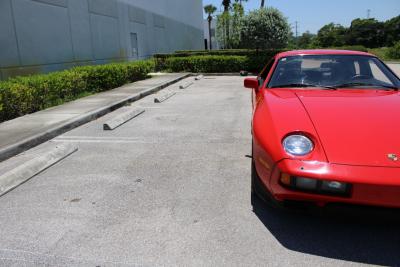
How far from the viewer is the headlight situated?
2725 mm

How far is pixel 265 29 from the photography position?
20.6 metres

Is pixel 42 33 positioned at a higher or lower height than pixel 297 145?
higher

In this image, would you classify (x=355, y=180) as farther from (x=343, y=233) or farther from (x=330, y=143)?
(x=343, y=233)

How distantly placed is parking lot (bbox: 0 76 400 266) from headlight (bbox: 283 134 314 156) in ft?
1.76

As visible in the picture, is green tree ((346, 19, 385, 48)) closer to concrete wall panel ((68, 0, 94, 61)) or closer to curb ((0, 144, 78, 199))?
concrete wall panel ((68, 0, 94, 61))

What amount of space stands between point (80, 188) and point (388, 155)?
124 inches

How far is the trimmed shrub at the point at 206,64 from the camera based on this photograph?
20.0m

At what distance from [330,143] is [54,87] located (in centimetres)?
833

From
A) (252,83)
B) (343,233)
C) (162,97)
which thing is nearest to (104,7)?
(162,97)

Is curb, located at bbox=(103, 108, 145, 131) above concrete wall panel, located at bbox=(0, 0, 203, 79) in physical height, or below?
below

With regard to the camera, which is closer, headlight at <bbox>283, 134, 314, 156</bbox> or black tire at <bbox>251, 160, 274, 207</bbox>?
headlight at <bbox>283, 134, 314, 156</bbox>

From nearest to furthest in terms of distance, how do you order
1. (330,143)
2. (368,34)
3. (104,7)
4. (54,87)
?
1. (330,143)
2. (54,87)
3. (104,7)
4. (368,34)

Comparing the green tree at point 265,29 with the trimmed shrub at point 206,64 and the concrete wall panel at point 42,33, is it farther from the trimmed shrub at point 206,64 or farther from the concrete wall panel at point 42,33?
the concrete wall panel at point 42,33

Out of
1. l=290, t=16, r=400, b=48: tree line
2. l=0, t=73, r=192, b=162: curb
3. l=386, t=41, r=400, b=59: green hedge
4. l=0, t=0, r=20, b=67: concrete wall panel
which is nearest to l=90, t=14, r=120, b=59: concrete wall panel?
l=0, t=0, r=20, b=67: concrete wall panel
